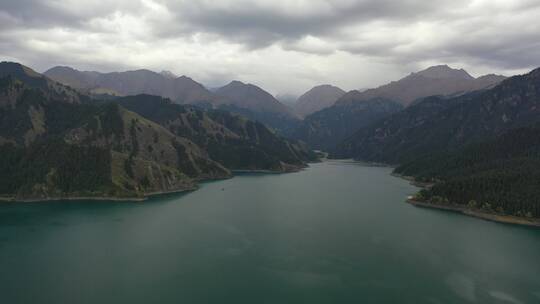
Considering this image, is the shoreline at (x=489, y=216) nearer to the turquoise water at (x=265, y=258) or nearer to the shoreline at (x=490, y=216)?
the shoreline at (x=490, y=216)

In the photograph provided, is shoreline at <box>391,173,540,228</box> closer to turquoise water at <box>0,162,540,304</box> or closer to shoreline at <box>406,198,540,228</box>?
shoreline at <box>406,198,540,228</box>

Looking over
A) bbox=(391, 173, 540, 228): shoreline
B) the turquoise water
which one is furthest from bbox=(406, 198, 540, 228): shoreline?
the turquoise water

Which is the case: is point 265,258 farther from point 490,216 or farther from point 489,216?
point 490,216

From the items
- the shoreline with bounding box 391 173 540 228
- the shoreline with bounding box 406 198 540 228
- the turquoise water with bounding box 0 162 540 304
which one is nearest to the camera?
the turquoise water with bounding box 0 162 540 304

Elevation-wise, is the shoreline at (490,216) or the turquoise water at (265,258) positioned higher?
the shoreline at (490,216)

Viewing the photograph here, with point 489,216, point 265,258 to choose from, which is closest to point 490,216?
point 489,216

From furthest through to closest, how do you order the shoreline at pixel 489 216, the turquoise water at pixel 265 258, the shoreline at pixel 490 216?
the shoreline at pixel 489 216 → the shoreline at pixel 490 216 → the turquoise water at pixel 265 258

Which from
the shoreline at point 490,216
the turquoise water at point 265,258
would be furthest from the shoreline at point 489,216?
the turquoise water at point 265,258

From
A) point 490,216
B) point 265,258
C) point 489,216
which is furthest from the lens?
point 489,216

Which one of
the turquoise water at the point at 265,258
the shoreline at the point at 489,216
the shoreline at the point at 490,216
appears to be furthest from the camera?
the shoreline at the point at 489,216
